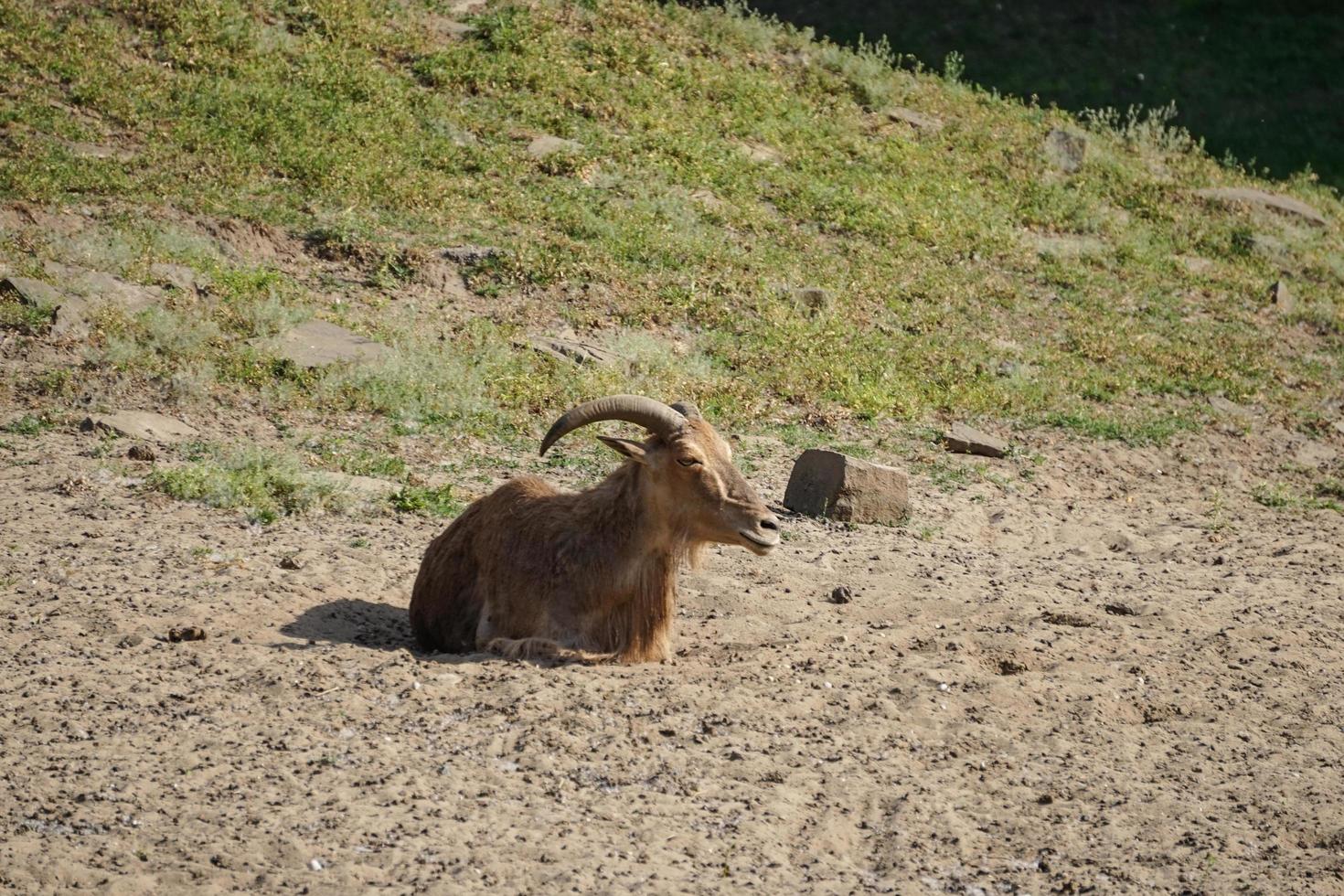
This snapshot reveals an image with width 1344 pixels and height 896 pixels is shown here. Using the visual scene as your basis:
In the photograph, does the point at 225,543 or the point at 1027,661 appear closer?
the point at 1027,661

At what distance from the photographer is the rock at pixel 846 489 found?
1035 cm

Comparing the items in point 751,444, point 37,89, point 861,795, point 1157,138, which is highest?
point 1157,138

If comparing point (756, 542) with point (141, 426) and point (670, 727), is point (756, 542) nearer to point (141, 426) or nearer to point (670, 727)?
point (670, 727)

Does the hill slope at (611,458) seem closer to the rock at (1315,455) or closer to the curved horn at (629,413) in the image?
the rock at (1315,455)

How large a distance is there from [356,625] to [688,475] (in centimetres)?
199

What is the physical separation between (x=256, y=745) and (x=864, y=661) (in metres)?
3.18

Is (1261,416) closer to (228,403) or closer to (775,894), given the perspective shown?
(228,403)

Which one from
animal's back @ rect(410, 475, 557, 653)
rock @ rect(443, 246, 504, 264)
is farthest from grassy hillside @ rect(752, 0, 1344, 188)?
animal's back @ rect(410, 475, 557, 653)

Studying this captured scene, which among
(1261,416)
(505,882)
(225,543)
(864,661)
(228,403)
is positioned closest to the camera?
(505,882)

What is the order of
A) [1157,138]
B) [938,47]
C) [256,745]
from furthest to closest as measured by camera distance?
[938,47], [1157,138], [256,745]

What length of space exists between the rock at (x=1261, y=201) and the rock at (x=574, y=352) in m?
9.99

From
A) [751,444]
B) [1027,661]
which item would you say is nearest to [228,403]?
[751,444]

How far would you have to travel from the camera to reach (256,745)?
632 centimetres

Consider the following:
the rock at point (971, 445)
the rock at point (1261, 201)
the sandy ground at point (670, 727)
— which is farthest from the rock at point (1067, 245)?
the sandy ground at point (670, 727)
